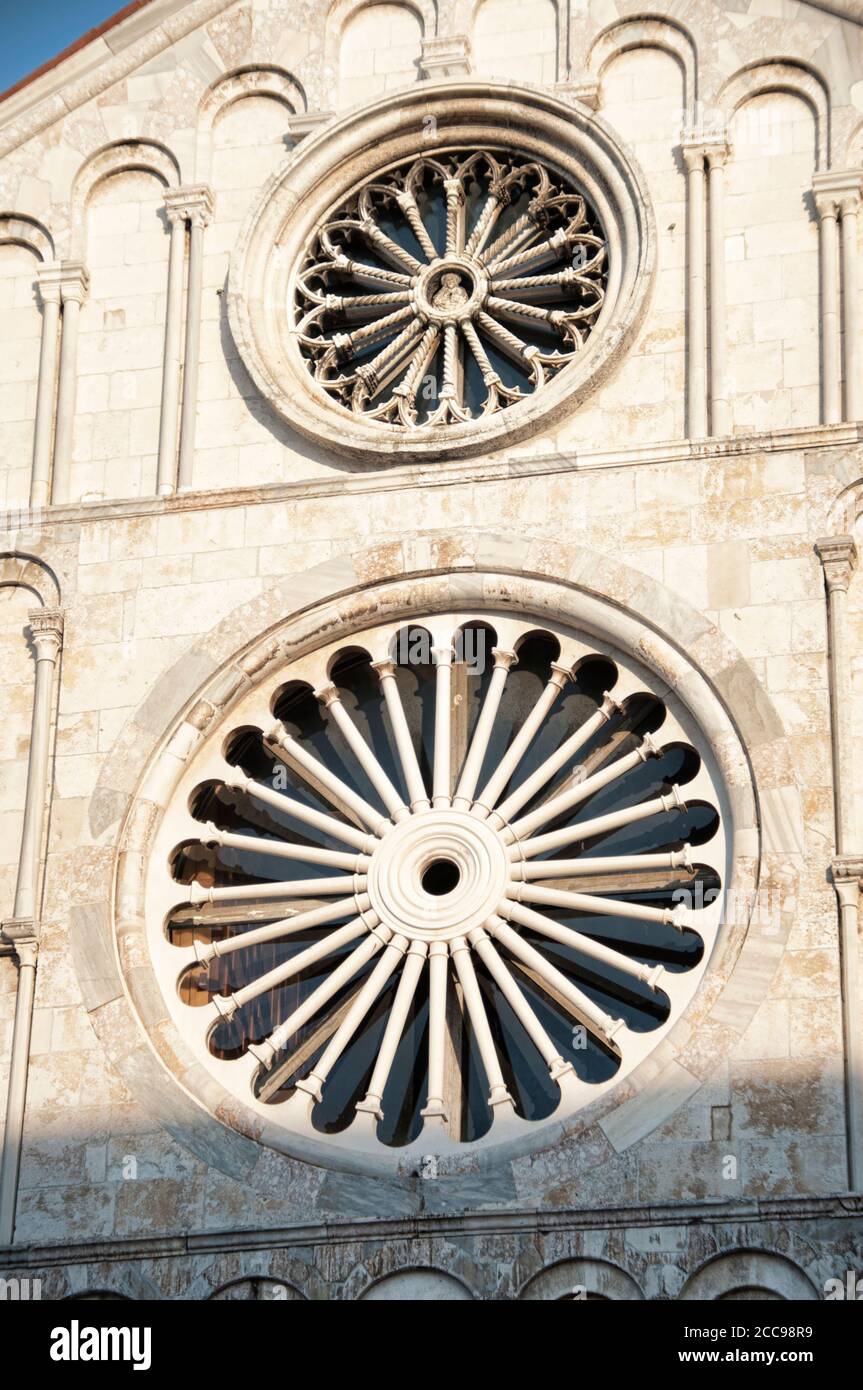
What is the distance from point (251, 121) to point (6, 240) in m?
1.85

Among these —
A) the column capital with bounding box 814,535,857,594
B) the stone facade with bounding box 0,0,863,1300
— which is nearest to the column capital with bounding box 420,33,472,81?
the stone facade with bounding box 0,0,863,1300

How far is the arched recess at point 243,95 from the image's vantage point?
901 inches

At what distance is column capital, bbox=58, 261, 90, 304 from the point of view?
2264 centimetres

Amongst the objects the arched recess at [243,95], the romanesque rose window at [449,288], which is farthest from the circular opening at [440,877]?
the arched recess at [243,95]

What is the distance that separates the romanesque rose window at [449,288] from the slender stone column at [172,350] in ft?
2.64

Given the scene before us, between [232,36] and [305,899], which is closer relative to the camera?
[305,899]

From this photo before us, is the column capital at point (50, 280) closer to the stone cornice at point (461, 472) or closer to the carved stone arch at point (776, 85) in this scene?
A: the stone cornice at point (461, 472)

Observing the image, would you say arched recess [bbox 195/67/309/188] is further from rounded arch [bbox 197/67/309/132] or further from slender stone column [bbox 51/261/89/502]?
slender stone column [bbox 51/261/89/502]
